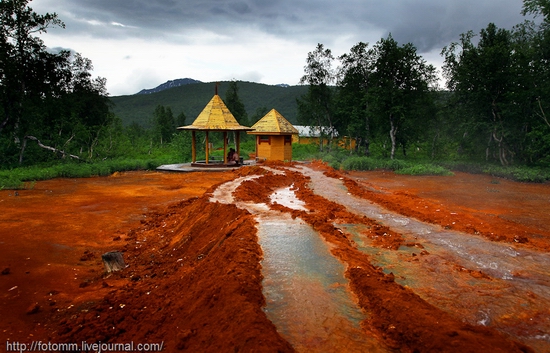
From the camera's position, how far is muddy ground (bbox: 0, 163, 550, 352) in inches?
112

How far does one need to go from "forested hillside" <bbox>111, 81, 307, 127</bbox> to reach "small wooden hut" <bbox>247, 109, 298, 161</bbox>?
49.2m

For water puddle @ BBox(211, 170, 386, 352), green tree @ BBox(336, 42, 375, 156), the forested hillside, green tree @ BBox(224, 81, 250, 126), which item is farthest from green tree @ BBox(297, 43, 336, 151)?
the forested hillside

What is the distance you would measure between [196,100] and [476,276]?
81912mm

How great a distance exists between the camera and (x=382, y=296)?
11.4 feet

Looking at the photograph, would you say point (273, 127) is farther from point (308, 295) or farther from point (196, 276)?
point (308, 295)

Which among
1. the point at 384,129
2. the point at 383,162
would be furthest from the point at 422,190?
the point at 384,129

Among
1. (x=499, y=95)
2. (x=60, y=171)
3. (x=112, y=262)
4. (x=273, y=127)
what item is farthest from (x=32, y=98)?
(x=499, y=95)

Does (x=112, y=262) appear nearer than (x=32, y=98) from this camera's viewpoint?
Yes

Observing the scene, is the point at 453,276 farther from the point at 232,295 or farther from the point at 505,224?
the point at 505,224

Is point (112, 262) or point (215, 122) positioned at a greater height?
point (215, 122)

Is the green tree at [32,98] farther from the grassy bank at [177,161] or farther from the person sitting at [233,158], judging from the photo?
the person sitting at [233,158]

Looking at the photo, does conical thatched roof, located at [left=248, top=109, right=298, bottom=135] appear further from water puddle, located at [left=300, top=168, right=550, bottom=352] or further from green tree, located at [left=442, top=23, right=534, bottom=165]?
water puddle, located at [left=300, top=168, right=550, bottom=352]

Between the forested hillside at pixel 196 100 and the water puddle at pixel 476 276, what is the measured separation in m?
68.7

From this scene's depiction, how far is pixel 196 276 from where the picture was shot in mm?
4184
